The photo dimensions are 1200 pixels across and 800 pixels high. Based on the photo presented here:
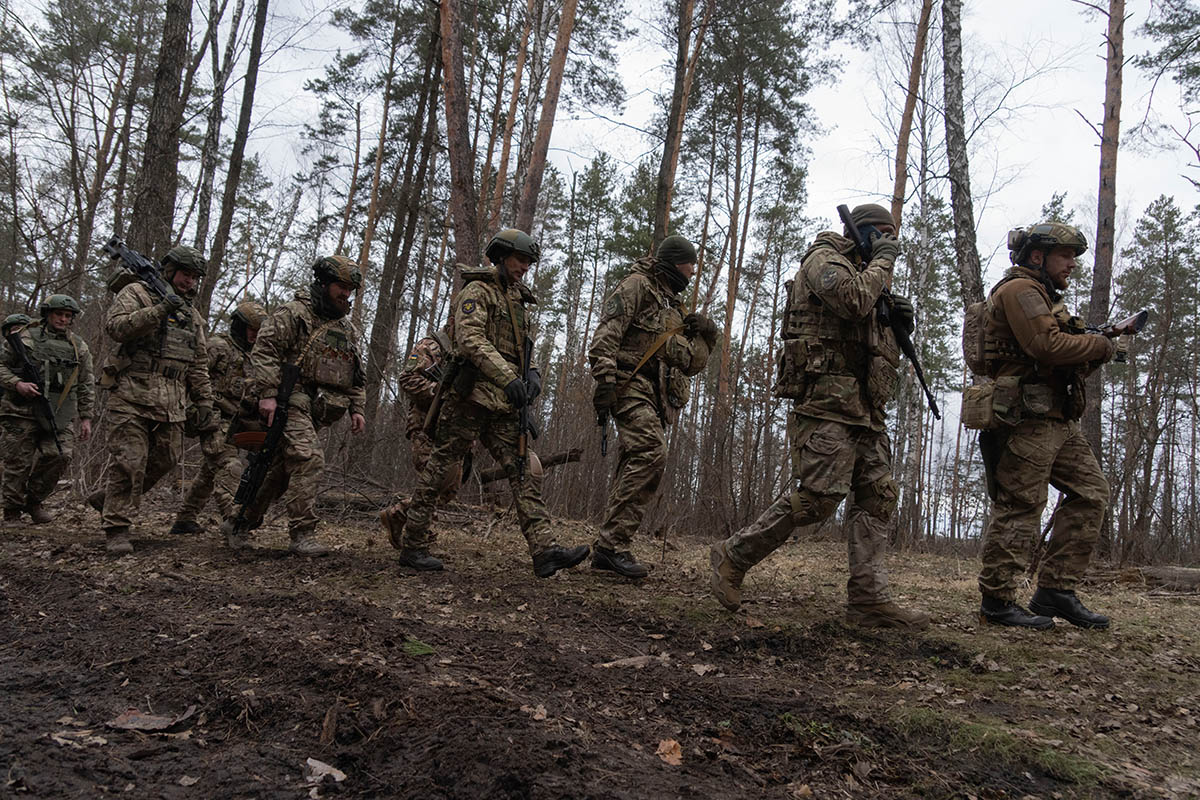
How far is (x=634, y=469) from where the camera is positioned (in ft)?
15.5

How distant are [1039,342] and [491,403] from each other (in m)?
3.15

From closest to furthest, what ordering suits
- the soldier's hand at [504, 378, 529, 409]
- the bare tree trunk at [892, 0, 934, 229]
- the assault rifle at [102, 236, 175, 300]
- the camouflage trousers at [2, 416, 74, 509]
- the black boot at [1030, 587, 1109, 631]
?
the black boot at [1030, 587, 1109, 631], the soldier's hand at [504, 378, 529, 409], the assault rifle at [102, 236, 175, 300], the camouflage trousers at [2, 416, 74, 509], the bare tree trunk at [892, 0, 934, 229]

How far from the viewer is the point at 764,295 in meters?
24.4

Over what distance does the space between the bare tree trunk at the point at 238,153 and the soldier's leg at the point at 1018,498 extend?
33.0 feet

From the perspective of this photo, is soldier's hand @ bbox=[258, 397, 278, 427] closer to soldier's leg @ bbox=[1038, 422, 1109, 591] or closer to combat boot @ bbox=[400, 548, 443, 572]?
combat boot @ bbox=[400, 548, 443, 572]

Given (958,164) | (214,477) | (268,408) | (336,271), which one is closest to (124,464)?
(214,477)

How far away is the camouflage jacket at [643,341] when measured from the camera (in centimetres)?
472

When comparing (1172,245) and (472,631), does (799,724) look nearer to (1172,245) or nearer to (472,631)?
(472,631)

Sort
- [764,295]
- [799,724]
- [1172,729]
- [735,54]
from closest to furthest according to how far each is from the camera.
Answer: [799,724]
[1172,729]
[735,54]
[764,295]

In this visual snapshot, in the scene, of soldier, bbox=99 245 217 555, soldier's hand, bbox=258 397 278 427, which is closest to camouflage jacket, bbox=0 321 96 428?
soldier, bbox=99 245 217 555

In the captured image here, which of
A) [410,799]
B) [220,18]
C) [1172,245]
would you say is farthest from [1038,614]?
[1172,245]

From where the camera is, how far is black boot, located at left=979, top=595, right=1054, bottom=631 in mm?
3859

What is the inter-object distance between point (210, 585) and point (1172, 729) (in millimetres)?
4529

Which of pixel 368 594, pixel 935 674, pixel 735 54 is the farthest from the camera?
pixel 735 54
